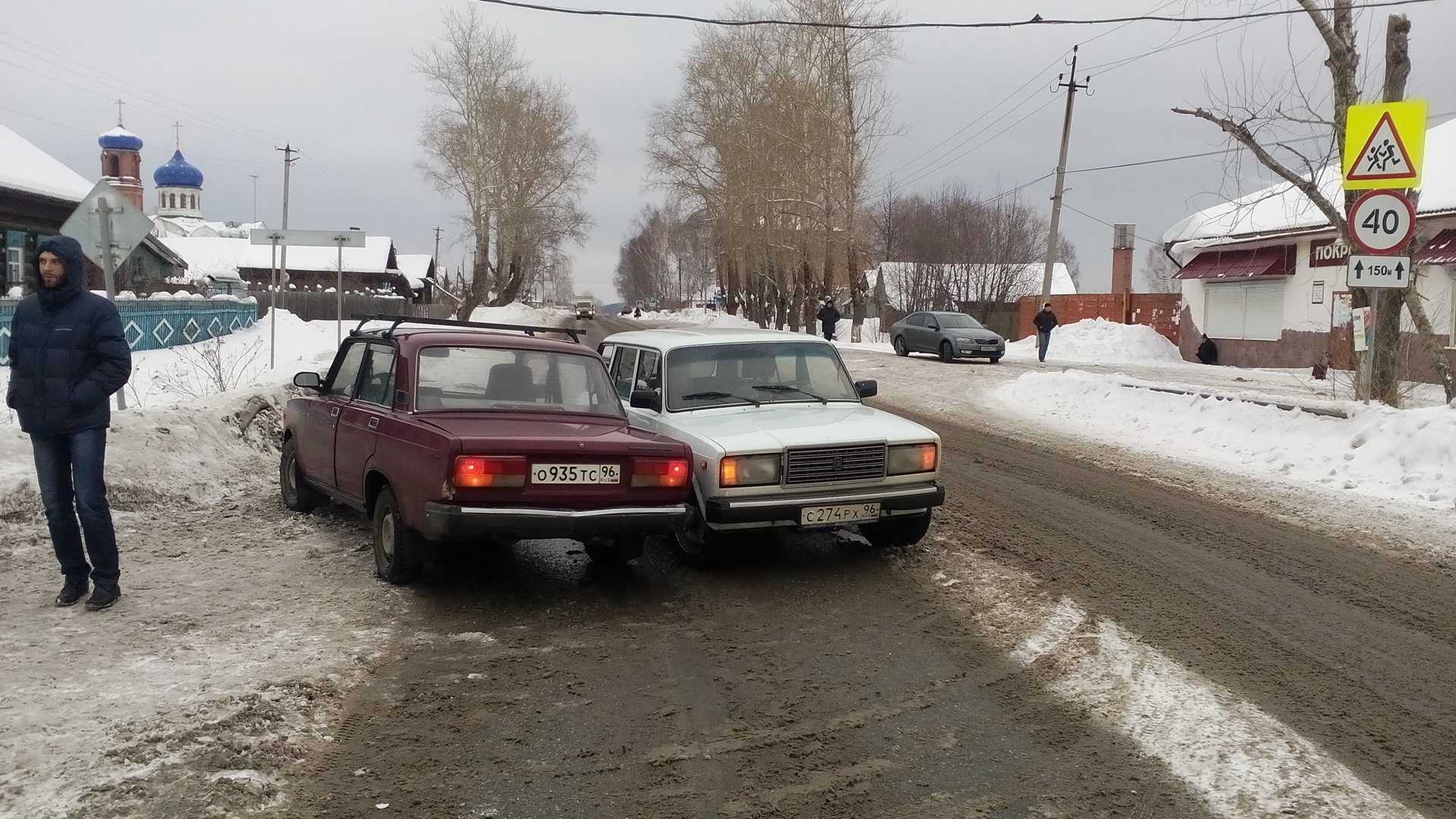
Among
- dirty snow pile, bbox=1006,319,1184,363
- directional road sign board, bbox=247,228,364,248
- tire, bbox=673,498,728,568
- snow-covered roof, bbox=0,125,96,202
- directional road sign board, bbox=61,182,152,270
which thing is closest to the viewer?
tire, bbox=673,498,728,568

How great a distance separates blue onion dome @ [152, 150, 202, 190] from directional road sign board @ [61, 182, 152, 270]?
102m

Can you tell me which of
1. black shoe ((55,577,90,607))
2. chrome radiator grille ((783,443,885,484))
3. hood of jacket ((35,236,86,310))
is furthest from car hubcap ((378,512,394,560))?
chrome radiator grille ((783,443,885,484))

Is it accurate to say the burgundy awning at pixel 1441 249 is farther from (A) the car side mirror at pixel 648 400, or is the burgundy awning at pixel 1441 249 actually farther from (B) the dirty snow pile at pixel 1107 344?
(A) the car side mirror at pixel 648 400

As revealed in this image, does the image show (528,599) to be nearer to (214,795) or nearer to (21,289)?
(214,795)

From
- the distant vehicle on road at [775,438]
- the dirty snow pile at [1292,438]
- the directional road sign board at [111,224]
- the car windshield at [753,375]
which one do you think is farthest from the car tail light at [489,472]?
the dirty snow pile at [1292,438]

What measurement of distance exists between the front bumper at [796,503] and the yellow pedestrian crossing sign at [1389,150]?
6891 mm

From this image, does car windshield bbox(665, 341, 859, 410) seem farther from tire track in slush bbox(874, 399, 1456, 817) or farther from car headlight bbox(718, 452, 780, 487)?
tire track in slush bbox(874, 399, 1456, 817)

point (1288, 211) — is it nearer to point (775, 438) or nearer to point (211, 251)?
point (775, 438)

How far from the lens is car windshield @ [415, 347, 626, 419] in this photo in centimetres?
688

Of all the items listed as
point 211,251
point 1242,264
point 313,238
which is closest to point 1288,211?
point 1242,264

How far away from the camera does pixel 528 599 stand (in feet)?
21.2

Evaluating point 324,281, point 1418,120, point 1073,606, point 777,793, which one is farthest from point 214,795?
point 324,281

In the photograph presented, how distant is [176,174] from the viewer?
102 meters

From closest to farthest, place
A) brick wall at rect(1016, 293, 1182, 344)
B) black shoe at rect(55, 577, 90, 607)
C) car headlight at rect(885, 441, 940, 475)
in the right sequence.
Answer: black shoe at rect(55, 577, 90, 607) < car headlight at rect(885, 441, 940, 475) < brick wall at rect(1016, 293, 1182, 344)
